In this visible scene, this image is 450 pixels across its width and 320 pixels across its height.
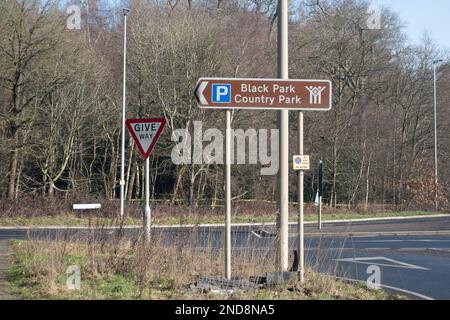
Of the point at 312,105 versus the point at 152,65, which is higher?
the point at 152,65

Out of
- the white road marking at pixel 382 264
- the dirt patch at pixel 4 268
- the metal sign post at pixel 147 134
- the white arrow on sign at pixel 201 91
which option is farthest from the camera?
the white road marking at pixel 382 264

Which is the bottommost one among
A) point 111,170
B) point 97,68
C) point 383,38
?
point 111,170

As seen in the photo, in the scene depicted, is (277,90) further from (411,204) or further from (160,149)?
(411,204)

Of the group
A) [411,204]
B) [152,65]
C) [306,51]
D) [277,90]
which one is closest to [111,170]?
[152,65]

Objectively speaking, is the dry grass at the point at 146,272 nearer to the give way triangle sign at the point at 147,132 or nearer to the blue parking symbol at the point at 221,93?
the give way triangle sign at the point at 147,132

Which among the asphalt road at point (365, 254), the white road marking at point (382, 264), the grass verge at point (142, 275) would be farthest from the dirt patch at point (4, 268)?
the white road marking at point (382, 264)

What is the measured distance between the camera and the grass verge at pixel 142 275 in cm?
856

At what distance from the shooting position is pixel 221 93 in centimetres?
962

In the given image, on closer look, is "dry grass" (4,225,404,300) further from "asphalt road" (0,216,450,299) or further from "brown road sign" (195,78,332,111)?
"brown road sign" (195,78,332,111)

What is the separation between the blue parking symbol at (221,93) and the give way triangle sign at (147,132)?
10.9 feet

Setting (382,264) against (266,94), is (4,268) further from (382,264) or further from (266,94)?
(382,264)

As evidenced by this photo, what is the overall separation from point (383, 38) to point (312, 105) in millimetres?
33105
